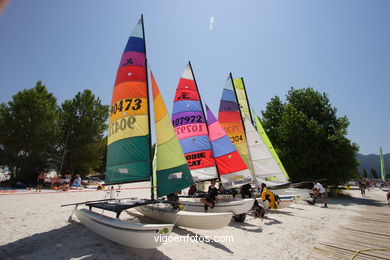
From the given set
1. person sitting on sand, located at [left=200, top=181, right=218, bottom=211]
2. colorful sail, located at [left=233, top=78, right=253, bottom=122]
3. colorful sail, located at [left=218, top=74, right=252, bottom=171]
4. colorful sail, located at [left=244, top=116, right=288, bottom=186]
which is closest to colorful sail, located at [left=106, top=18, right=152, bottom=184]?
person sitting on sand, located at [left=200, top=181, right=218, bottom=211]

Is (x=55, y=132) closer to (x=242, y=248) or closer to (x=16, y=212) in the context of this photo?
(x=16, y=212)

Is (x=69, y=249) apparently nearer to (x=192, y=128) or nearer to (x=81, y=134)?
(x=192, y=128)

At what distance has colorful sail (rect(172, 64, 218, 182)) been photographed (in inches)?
475

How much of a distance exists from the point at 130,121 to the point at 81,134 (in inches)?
986

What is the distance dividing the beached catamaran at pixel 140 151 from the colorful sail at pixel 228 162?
4099 mm

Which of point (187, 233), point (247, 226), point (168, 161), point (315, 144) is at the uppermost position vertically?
point (315, 144)

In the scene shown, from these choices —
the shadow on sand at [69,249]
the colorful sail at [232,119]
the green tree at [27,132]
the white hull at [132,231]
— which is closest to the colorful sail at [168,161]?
the white hull at [132,231]

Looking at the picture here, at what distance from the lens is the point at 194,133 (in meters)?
12.7

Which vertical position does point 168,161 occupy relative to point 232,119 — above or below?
below

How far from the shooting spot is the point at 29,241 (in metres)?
6.69

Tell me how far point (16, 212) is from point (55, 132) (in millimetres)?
18269

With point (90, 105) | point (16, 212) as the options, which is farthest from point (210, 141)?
point (90, 105)

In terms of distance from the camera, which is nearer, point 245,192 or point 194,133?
point 245,192

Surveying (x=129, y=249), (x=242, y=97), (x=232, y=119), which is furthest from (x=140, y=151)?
(x=242, y=97)
